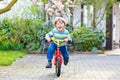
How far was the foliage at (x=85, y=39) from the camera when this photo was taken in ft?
66.4

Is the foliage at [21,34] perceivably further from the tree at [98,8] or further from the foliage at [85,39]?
the tree at [98,8]

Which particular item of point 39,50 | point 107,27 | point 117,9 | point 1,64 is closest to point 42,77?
point 1,64

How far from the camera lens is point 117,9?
81.1ft

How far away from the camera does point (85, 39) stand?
66.8ft

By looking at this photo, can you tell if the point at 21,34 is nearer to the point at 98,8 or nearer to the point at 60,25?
the point at 98,8

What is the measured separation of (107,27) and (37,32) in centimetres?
375

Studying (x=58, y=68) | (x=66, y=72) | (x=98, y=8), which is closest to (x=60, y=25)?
(x=58, y=68)

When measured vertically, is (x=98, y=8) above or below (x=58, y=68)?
above

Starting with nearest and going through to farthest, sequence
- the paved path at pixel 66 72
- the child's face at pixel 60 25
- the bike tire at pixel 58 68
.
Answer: the paved path at pixel 66 72 → the bike tire at pixel 58 68 → the child's face at pixel 60 25

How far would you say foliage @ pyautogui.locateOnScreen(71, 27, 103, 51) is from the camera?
2025cm

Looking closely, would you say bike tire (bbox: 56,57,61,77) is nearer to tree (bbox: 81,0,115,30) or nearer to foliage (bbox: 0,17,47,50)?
foliage (bbox: 0,17,47,50)

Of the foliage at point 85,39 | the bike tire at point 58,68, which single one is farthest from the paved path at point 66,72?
the foliage at point 85,39

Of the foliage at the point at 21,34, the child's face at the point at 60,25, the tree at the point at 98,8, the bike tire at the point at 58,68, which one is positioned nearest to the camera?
the bike tire at the point at 58,68

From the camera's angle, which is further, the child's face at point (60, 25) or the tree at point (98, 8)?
the tree at point (98, 8)
